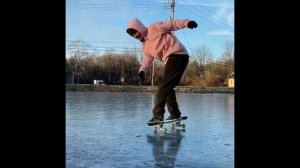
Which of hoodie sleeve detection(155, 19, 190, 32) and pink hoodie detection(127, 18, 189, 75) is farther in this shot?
pink hoodie detection(127, 18, 189, 75)

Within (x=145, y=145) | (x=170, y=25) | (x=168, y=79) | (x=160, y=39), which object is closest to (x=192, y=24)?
(x=170, y=25)

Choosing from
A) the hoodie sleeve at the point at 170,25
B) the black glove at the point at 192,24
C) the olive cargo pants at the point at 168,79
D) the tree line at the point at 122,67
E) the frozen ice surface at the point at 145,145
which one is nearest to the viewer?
the frozen ice surface at the point at 145,145

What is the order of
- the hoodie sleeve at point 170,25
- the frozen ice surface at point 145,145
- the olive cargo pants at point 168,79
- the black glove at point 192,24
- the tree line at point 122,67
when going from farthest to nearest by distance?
the tree line at point 122,67, the olive cargo pants at point 168,79, the hoodie sleeve at point 170,25, the black glove at point 192,24, the frozen ice surface at point 145,145

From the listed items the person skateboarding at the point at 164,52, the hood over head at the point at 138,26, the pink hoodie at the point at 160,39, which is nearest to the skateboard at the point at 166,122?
the person skateboarding at the point at 164,52

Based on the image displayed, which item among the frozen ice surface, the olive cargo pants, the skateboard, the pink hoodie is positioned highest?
the pink hoodie

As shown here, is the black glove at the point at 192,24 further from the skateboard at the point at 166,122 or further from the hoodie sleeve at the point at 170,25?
the skateboard at the point at 166,122

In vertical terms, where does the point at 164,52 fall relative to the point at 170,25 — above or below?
below

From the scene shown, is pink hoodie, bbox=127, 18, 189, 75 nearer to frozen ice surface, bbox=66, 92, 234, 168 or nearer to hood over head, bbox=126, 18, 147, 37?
hood over head, bbox=126, 18, 147, 37

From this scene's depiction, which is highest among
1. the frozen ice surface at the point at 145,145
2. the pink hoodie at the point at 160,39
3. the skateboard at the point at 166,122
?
the pink hoodie at the point at 160,39

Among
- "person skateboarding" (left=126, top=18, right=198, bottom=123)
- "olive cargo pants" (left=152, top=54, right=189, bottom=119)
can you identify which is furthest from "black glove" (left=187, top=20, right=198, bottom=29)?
"olive cargo pants" (left=152, top=54, right=189, bottom=119)

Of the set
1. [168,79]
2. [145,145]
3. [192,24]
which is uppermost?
[192,24]

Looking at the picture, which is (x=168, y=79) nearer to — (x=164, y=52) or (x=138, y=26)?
(x=164, y=52)
